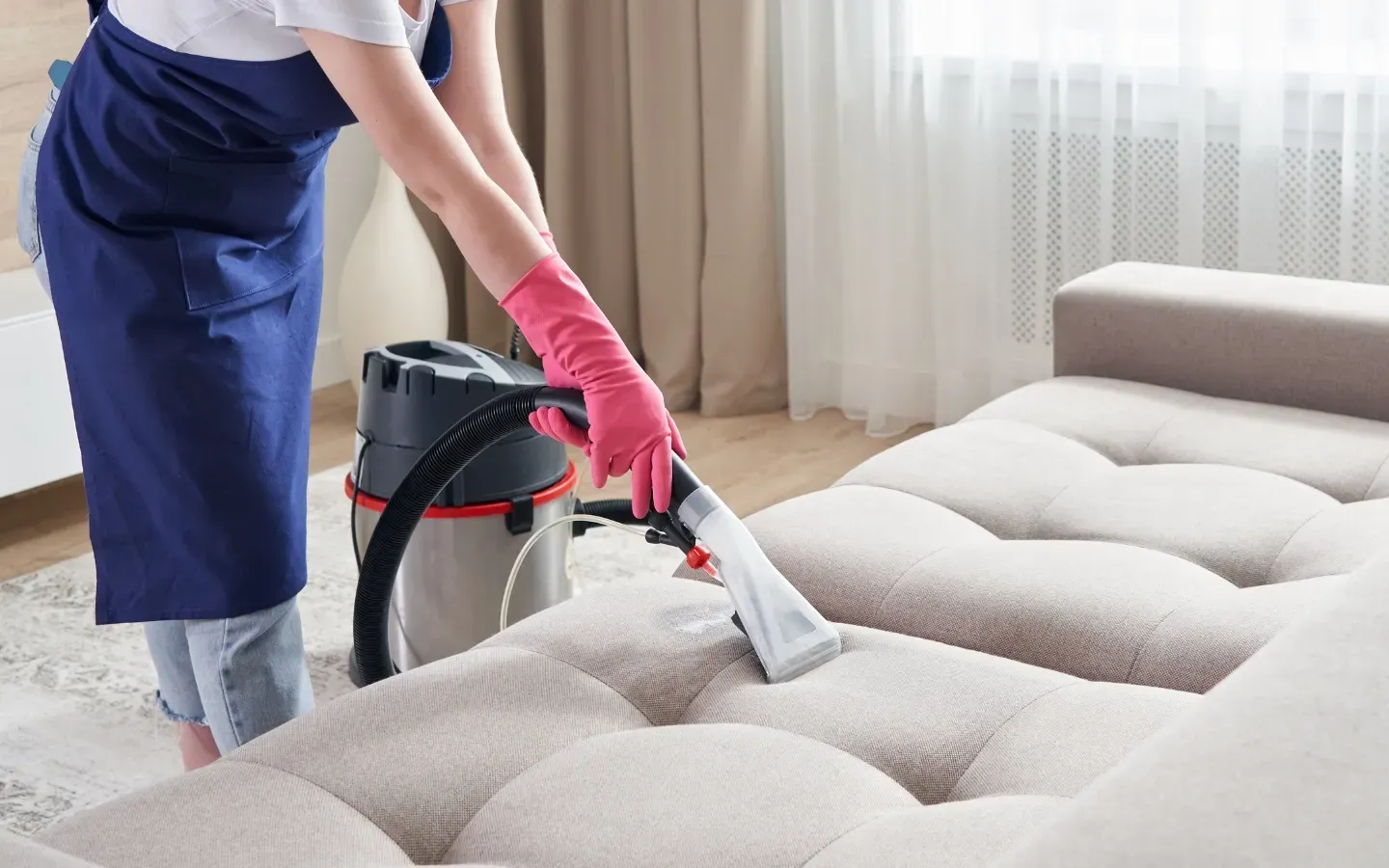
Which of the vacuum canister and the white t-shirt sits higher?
the white t-shirt

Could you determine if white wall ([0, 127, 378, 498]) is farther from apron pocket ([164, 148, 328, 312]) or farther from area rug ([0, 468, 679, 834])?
apron pocket ([164, 148, 328, 312])

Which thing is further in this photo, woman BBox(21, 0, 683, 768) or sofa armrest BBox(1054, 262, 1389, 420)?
sofa armrest BBox(1054, 262, 1389, 420)

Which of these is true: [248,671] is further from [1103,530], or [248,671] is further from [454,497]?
[1103,530]

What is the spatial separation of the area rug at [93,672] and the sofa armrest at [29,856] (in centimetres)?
94

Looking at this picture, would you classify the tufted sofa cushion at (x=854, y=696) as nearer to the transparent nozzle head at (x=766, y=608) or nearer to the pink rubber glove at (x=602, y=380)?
the transparent nozzle head at (x=766, y=608)

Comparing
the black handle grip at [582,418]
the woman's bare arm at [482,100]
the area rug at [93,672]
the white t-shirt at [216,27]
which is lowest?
the area rug at [93,672]

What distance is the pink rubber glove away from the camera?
1.40 metres

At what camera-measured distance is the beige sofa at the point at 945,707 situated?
696 mm

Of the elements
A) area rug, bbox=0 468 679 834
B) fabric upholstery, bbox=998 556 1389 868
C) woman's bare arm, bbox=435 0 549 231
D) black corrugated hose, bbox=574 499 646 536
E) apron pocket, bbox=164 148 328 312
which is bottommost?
area rug, bbox=0 468 679 834

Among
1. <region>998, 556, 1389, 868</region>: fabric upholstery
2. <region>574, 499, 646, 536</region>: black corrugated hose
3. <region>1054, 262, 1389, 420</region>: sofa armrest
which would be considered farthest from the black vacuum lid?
<region>998, 556, 1389, 868</region>: fabric upholstery

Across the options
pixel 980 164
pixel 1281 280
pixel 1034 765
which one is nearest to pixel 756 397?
pixel 980 164

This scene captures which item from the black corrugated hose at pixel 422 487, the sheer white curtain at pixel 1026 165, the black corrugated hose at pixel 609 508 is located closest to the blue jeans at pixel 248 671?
the black corrugated hose at pixel 422 487

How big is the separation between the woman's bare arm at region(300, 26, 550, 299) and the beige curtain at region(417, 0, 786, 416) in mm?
2051

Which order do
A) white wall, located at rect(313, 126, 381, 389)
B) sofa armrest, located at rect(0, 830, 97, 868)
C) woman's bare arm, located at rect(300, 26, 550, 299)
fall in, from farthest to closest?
1. white wall, located at rect(313, 126, 381, 389)
2. woman's bare arm, located at rect(300, 26, 550, 299)
3. sofa armrest, located at rect(0, 830, 97, 868)
